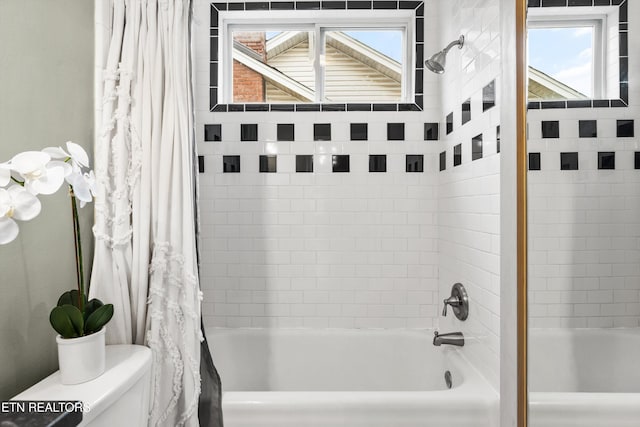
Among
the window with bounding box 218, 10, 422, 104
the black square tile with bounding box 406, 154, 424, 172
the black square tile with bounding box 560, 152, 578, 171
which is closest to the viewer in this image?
the black square tile with bounding box 560, 152, 578, 171

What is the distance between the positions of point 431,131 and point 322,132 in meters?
0.62

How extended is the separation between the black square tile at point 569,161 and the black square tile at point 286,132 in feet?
4.92

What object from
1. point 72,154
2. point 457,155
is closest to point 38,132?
point 72,154

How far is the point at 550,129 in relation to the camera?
1.01 meters

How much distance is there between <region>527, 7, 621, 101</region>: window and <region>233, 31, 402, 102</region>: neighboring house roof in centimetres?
126

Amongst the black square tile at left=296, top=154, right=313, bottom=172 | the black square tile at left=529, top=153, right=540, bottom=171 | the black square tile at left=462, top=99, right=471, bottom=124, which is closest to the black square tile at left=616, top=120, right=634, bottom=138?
the black square tile at left=529, top=153, right=540, bottom=171

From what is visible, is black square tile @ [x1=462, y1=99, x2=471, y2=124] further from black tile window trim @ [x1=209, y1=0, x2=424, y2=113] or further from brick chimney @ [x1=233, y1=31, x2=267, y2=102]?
brick chimney @ [x1=233, y1=31, x2=267, y2=102]

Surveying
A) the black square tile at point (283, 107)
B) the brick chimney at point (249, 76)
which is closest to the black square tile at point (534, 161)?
the black square tile at point (283, 107)

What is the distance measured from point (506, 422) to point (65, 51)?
1845mm

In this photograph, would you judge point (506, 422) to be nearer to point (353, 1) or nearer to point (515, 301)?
point (515, 301)

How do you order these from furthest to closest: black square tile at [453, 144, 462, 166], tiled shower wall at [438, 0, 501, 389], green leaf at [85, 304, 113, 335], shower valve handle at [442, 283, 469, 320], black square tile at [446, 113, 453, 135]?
black square tile at [446, 113, 453, 135] → black square tile at [453, 144, 462, 166] → shower valve handle at [442, 283, 469, 320] → tiled shower wall at [438, 0, 501, 389] → green leaf at [85, 304, 113, 335]

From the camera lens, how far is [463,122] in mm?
1795

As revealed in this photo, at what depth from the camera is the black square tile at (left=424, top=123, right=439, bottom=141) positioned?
2.18 m

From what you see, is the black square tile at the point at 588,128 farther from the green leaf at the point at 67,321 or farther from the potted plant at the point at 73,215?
the green leaf at the point at 67,321
